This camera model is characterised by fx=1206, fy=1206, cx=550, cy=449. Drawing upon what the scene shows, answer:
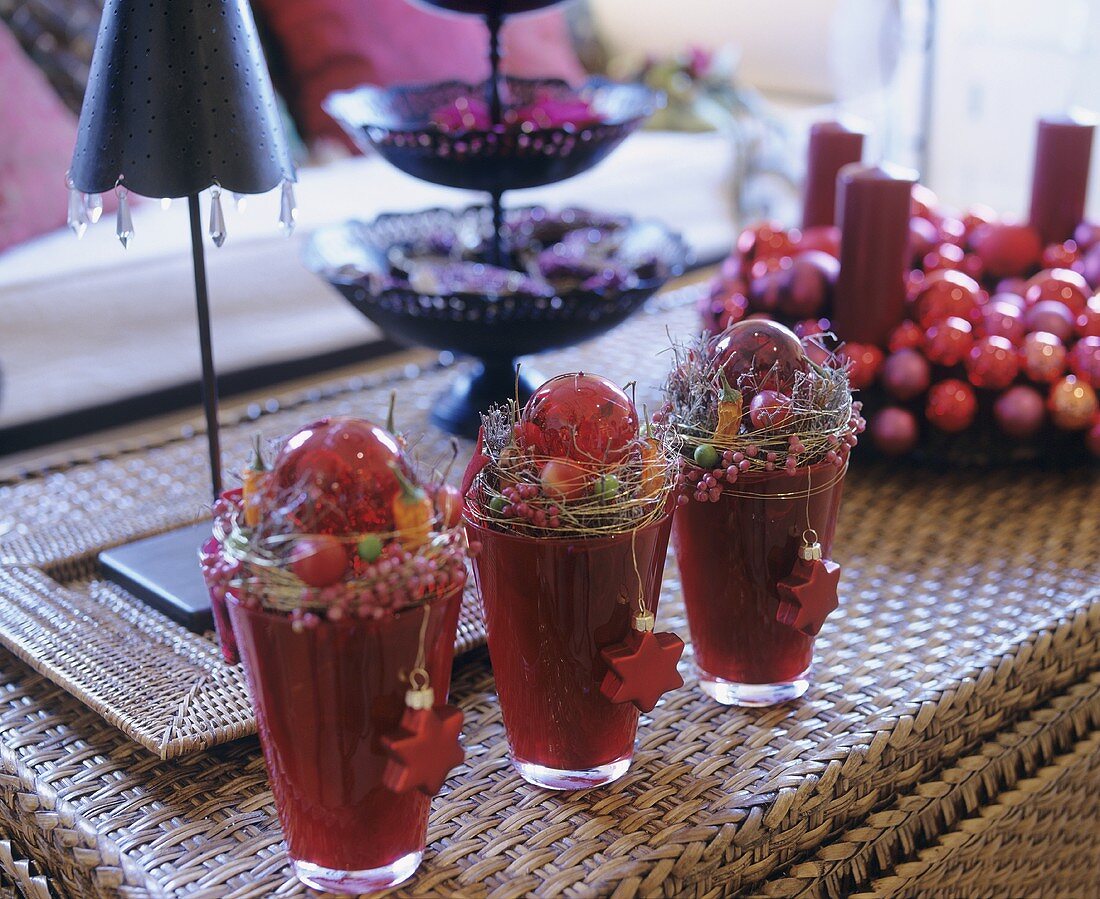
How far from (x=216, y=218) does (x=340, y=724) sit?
34cm

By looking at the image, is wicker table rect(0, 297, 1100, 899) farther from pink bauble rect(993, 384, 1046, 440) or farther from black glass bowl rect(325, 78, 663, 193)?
black glass bowl rect(325, 78, 663, 193)

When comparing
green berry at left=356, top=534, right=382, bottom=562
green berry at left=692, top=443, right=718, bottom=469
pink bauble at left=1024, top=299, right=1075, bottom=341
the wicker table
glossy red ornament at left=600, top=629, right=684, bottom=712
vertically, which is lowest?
the wicker table

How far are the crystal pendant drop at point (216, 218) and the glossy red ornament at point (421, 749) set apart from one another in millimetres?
327

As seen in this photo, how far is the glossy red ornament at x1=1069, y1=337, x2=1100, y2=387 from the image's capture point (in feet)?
3.01

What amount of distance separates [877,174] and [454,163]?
1.08 feet

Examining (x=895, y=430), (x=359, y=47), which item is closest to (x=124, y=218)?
(x=895, y=430)

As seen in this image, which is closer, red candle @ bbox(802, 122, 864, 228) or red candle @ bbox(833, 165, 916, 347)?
red candle @ bbox(833, 165, 916, 347)

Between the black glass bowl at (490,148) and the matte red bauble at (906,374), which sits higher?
the black glass bowl at (490,148)

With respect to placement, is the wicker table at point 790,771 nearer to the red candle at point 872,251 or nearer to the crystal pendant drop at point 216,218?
the red candle at point 872,251

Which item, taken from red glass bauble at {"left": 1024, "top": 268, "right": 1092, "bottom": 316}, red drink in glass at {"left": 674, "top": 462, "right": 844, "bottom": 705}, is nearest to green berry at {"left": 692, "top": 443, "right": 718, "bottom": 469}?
red drink in glass at {"left": 674, "top": 462, "right": 844, "bottom": 705}

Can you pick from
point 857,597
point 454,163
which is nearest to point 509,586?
A: point 857,597

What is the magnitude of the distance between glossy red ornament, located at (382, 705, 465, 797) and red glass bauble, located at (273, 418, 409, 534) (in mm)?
81

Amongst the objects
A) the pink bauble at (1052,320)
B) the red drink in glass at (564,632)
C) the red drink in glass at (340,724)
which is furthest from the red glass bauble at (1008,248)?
the red drink in glass at (340,724)

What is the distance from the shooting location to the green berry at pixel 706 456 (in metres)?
0.60
